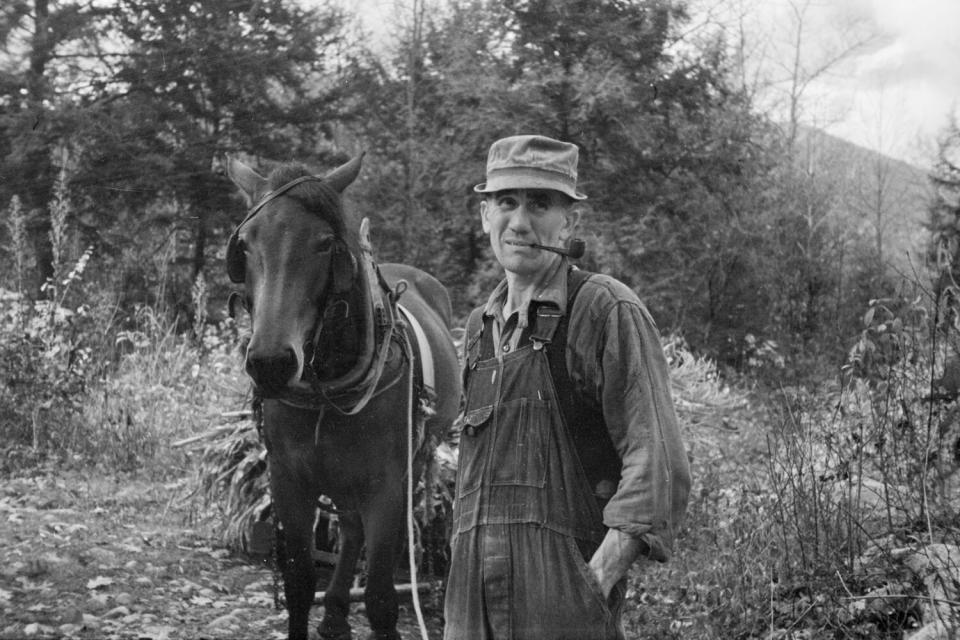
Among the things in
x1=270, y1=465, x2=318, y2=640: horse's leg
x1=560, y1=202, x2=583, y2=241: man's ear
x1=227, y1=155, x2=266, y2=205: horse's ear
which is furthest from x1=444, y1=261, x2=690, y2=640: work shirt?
x1=270, y1=465, x2=318, y2=640: horse's leg

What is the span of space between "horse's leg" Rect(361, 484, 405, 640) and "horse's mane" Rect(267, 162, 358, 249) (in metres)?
1.12

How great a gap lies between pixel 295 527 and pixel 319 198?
4.98ft

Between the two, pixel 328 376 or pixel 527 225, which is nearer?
pixel 527 225

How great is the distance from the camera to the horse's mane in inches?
154

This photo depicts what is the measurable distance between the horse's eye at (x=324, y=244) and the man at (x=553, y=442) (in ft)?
5.28

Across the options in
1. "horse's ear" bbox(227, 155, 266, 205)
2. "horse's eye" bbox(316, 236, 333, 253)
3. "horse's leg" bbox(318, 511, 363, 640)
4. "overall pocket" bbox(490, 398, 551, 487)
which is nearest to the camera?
"overall pocket" bbox(490, 398, 551, 487)

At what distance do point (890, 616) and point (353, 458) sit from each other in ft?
7.51

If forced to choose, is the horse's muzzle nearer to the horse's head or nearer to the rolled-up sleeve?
the horse's head

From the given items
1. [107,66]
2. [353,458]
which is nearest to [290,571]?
[353,458]

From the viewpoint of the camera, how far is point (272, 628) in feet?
17.9

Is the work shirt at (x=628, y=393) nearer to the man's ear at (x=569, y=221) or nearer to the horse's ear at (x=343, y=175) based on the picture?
the man's ear at (x=569, y=221)

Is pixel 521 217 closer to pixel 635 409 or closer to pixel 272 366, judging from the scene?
pixel 635 409

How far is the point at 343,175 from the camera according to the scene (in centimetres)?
421

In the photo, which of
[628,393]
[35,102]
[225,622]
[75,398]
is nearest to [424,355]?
[225,622]
